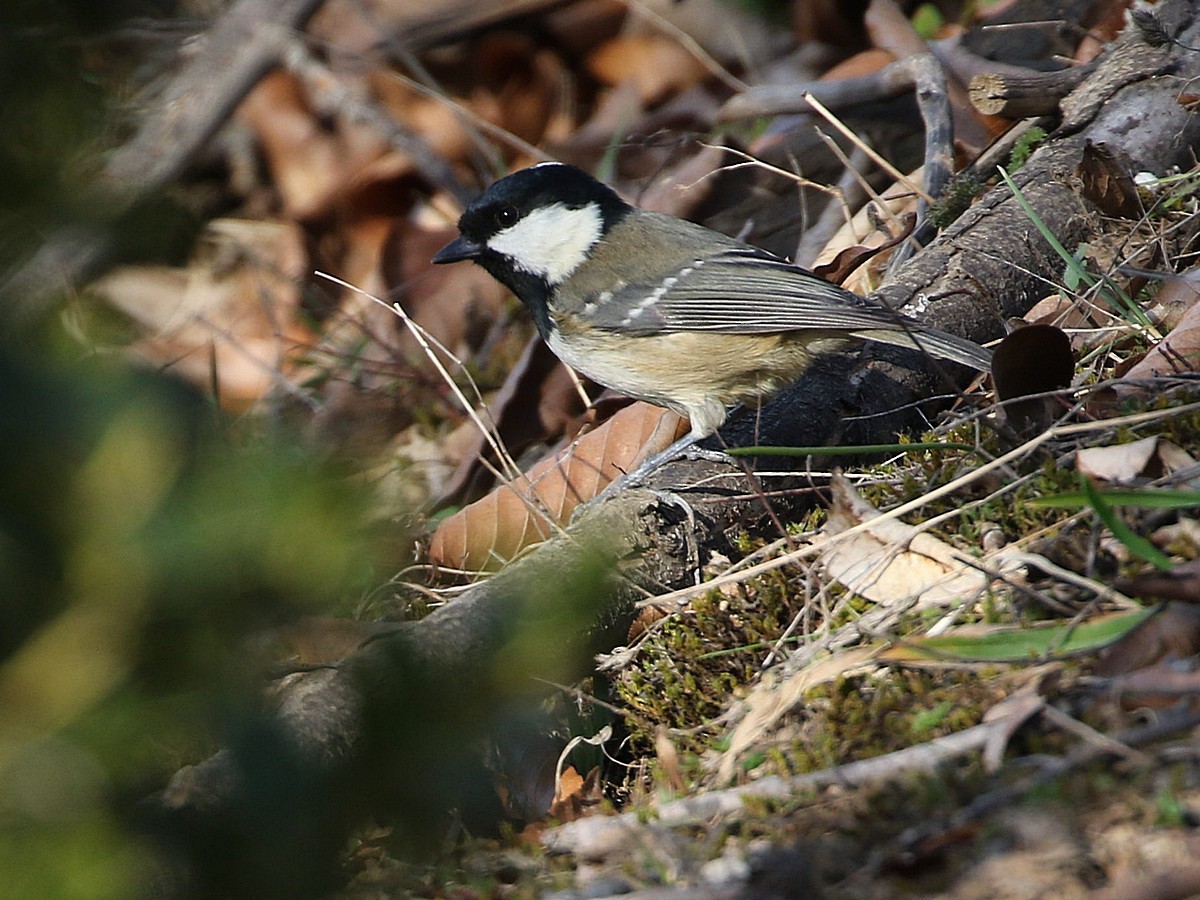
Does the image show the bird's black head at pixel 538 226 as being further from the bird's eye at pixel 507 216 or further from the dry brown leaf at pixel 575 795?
the dry brown leaf at pixel 575 795

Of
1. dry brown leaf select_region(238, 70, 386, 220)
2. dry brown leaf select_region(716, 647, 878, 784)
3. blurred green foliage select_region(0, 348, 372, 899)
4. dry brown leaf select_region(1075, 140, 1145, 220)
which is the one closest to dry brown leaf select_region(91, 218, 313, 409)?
dry brown leaf select_region(238, 70, 386, 220)

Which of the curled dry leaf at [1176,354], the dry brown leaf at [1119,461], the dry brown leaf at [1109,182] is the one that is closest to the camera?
the dry brown leaf at [1119,461]

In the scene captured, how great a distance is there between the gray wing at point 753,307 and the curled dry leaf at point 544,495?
1.27 feet

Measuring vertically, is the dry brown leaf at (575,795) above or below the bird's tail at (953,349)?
below

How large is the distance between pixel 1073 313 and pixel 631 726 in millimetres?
1804

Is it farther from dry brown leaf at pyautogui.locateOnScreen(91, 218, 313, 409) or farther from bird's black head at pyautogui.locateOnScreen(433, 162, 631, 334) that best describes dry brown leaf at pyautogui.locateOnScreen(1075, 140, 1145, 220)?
dry brown leaf at pyautogui.locateOnScreen(91, 218, 313, 409)

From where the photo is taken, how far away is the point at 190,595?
3.28ft

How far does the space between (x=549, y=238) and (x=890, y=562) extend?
2.12 meters

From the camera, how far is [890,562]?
2.58 m

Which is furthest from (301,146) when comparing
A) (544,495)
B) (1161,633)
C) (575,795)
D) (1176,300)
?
(1161,633)

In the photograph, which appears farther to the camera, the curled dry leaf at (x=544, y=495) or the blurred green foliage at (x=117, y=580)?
the curled dry leaf at (x=544, y=495)

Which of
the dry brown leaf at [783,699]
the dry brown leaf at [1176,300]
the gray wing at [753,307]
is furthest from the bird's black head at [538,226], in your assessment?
the dry brown leaf at [783,699]

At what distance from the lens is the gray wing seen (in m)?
3.36

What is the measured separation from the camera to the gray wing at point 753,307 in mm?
3361
